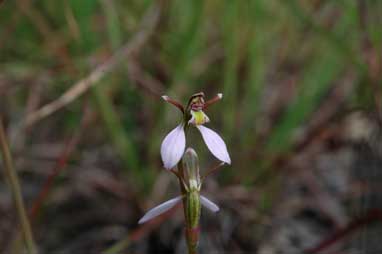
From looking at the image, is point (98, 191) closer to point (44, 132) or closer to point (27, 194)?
point (27, 194)

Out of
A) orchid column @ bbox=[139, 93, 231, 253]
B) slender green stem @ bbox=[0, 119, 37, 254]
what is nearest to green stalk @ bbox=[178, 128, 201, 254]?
orchid column @ bbox=[139, 93, 231, 253]

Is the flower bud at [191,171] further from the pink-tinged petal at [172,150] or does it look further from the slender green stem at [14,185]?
the slender green stem at [14,185]

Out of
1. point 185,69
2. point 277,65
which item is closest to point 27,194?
point 185,69

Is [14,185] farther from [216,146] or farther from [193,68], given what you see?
[193,68]

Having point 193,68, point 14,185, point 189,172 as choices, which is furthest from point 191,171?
point 193,68

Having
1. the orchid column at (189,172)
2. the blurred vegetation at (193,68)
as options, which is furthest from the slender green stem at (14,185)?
the blurred vegetation at (193,68)

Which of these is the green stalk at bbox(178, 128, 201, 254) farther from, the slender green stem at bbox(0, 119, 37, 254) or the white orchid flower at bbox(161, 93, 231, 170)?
the slender green stem at bbox(0, 119, 37, 254)
